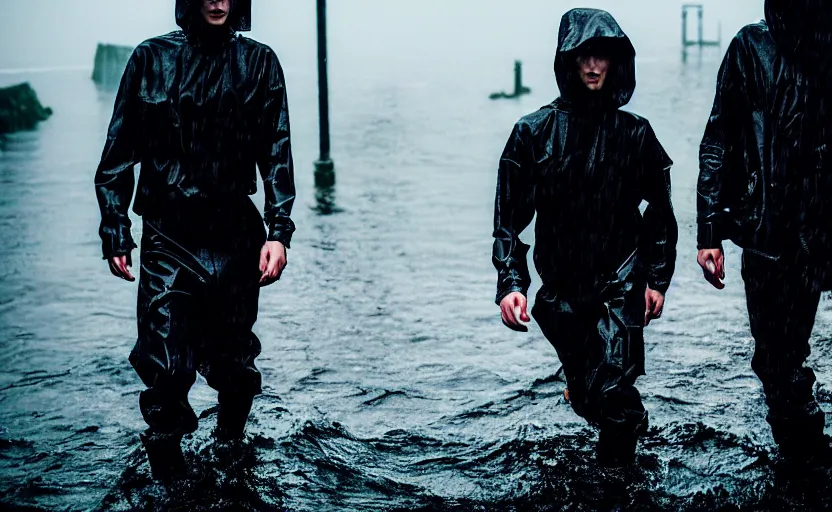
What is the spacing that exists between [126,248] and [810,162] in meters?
2.65

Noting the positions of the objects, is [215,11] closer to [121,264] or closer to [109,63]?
[121,264]

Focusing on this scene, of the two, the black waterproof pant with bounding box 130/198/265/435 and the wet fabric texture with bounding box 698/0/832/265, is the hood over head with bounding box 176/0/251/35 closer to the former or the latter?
the black waterproof pant with bounding box 130/198/265/435

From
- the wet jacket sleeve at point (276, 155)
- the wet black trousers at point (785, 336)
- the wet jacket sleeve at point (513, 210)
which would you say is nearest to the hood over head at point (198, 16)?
the wet jacket sleeve at point (276, 155)

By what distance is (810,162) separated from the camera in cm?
480

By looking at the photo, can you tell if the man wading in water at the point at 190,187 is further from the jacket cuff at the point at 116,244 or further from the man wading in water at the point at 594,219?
the man wading in water at the point at 594,219

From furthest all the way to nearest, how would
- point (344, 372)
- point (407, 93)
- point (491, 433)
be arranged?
1. point (407, 93)
2. point (344, 372)
3. point (491, 433)

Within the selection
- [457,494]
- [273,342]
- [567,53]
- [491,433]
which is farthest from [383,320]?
[567,53]

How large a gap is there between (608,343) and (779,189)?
0.90 metres

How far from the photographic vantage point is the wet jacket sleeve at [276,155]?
193 inches

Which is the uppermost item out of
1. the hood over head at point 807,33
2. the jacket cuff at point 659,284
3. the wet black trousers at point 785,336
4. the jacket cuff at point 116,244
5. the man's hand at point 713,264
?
the hood over head at point 807,33

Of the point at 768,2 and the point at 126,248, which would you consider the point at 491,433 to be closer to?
the point at 126,248

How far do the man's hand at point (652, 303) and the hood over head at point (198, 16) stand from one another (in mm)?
1894

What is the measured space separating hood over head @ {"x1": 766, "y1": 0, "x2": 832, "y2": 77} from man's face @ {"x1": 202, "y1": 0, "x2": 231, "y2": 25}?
2062 millimetres

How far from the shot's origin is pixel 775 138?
478cm
